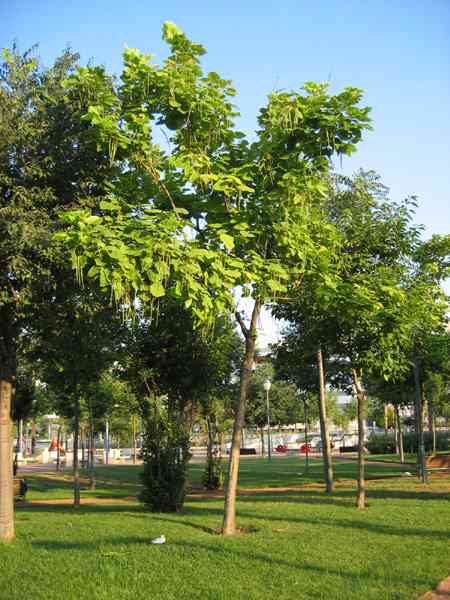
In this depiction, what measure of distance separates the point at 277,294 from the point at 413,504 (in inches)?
236

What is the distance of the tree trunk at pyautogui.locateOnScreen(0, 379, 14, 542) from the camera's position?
10867 mm

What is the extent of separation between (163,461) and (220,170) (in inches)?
305

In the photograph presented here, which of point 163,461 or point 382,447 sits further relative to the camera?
point 382,447

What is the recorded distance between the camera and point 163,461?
15.3 metres

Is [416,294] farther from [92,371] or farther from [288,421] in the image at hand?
[288,421]

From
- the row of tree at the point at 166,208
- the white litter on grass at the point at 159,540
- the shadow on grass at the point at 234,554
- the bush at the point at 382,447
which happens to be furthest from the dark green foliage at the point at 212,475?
the bush at the point at 382,447

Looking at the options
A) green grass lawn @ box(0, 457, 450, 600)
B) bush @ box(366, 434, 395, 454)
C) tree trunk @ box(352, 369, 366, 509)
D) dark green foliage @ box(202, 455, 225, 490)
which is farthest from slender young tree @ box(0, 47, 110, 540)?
bush @ box(366, 434, 395, 454)

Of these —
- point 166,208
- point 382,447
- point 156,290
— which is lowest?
point 382,447

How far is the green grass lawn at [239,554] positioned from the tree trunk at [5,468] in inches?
17.6

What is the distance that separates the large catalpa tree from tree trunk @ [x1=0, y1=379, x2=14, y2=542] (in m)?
2.71

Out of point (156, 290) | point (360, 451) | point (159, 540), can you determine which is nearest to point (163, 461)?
point (360, 451)

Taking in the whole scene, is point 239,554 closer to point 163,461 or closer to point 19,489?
point 163,461

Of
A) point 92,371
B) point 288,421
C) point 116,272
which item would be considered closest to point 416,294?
point 116,272

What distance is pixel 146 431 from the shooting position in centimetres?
1547
